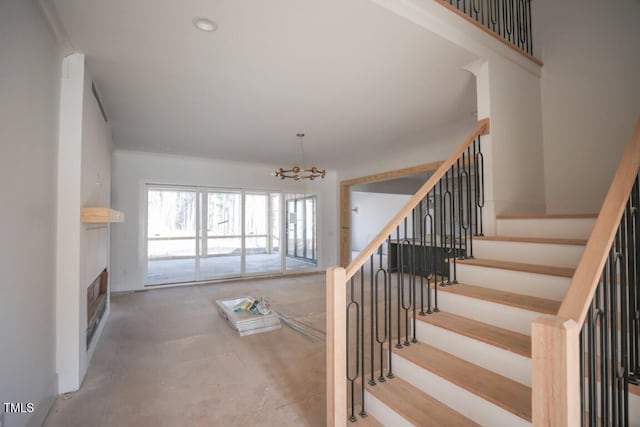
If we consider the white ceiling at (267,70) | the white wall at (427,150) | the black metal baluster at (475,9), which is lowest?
the white wall at (427,150)

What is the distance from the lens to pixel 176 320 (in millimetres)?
4129

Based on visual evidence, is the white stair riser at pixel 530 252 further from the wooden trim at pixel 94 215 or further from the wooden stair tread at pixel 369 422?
the wooden trim at pixel 94 215

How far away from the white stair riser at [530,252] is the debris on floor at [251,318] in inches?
101

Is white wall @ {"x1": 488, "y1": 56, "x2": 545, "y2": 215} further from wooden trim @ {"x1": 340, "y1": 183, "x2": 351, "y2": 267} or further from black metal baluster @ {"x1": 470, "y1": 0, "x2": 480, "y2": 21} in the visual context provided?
wooden trim @ {"x1": 340, "y1": 183, "x2": 351, "y2": 267}

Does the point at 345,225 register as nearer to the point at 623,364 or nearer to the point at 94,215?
the point at 94,215

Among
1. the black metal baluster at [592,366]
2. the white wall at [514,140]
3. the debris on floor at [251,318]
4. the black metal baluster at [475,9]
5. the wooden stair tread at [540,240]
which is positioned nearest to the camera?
the black metal baluster at [592,366]

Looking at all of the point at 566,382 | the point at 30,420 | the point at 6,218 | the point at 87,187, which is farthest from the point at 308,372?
the point at 87,187

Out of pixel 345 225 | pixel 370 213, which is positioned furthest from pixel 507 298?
pixel 370 213

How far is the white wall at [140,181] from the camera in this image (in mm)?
5766

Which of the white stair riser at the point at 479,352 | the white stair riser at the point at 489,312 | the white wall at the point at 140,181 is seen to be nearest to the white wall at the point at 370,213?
the white wall at the point at 140,181

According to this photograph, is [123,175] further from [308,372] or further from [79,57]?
[308,372]

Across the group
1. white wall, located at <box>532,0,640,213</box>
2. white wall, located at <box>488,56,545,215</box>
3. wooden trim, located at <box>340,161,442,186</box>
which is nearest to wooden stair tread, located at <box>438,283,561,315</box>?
white wall, located at <box>488,56,545,215</box>

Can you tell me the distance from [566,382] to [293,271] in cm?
699

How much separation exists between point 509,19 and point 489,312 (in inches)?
133
